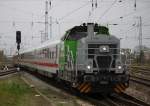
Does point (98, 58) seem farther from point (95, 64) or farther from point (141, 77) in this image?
point (141, 77)

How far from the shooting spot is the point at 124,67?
1905 cm

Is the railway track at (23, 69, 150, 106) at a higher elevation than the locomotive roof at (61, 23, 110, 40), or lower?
lower

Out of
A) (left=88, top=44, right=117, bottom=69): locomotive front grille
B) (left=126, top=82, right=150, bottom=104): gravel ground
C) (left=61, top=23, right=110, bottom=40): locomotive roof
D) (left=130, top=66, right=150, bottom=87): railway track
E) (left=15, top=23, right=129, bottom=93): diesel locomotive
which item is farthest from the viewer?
(left=130, top=66, right=150, bottom=87): railway track

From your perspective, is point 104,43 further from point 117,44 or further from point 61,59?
point 61,59

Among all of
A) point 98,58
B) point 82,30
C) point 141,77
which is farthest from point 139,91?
point 141,77

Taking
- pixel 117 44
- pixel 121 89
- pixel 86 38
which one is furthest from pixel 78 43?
Answer: pixel 121 89

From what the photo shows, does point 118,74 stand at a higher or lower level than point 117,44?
lower

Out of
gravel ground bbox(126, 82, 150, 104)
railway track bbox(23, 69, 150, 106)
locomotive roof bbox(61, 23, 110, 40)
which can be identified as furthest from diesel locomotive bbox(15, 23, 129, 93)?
gravel ground bbox(126, 82, 150, 104)

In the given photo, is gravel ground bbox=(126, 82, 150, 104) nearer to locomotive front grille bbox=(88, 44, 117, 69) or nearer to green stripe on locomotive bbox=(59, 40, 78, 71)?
locomotive front grille bbox=(88, 44, 117, 69)

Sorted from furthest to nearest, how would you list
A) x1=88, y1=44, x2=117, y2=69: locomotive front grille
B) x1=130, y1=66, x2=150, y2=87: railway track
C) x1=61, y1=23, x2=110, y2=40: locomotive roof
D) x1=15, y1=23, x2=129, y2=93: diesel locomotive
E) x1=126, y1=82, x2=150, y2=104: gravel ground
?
x1=130, y1=66, x2=150, y2=87: railway track
x1=61, y1=23, x2=110, y2=40: locomotive roof
x1=126, y1=82, x2=150, y2=104: gravel ground
x1=88, y1=44, x2=117, y2=69: locomotive front grille
x1=15, y1=23, x2=129, y2=93: diesel locomotive

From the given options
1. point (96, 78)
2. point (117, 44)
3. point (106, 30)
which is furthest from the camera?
point (106, 30)

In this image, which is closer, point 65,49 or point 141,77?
point 65,49

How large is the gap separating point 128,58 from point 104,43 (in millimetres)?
1605

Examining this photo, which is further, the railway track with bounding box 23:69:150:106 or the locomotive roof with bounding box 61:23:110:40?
the locomotive roof with bounding box 61:23:110:40
